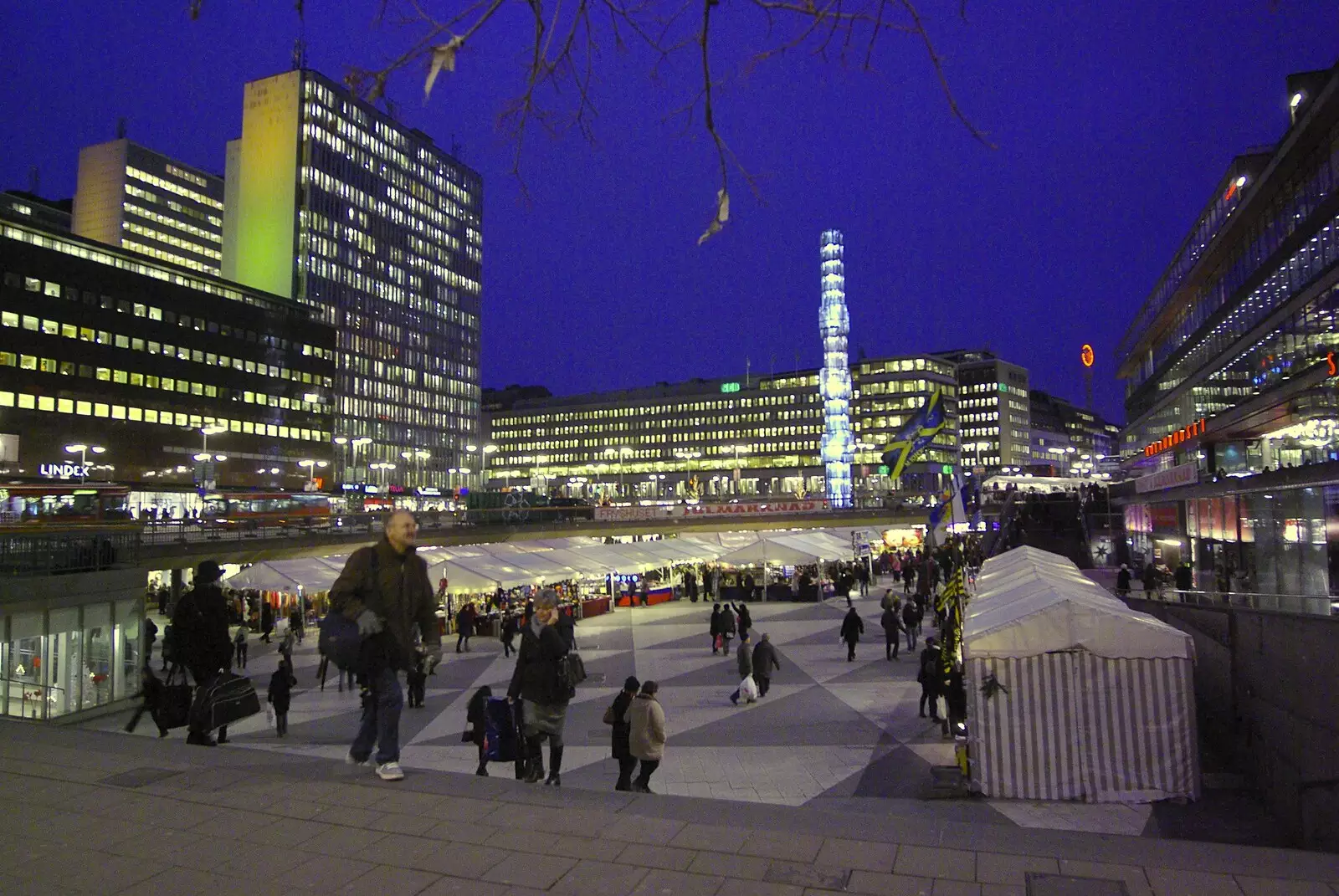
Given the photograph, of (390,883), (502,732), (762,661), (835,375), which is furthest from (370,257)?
(390,883)

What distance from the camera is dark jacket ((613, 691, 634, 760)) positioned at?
28.3 ft

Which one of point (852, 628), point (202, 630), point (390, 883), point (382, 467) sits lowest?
point (852, 628)

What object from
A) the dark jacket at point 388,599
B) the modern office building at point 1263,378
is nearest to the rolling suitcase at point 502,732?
the dark jacket at point 388,599

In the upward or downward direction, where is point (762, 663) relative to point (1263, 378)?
downward

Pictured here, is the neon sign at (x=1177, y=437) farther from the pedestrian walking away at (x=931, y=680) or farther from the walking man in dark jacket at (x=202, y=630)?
the walking man in dark jacket at (x=202, y=630)

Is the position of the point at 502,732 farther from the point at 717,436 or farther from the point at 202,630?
the point at 717,436

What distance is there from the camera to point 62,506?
1125 inches

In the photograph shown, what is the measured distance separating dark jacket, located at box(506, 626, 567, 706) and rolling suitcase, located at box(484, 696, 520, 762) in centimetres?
57

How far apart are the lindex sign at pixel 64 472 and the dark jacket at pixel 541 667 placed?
65421 mm

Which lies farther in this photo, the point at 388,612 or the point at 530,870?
the point at 388,612

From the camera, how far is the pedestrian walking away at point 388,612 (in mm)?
5297

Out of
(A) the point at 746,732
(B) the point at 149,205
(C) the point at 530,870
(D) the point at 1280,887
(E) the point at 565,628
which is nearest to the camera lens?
(D) the point at 1280,887

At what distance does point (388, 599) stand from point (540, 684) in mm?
1708

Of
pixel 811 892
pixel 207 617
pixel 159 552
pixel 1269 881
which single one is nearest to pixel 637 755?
pixel 207 617
